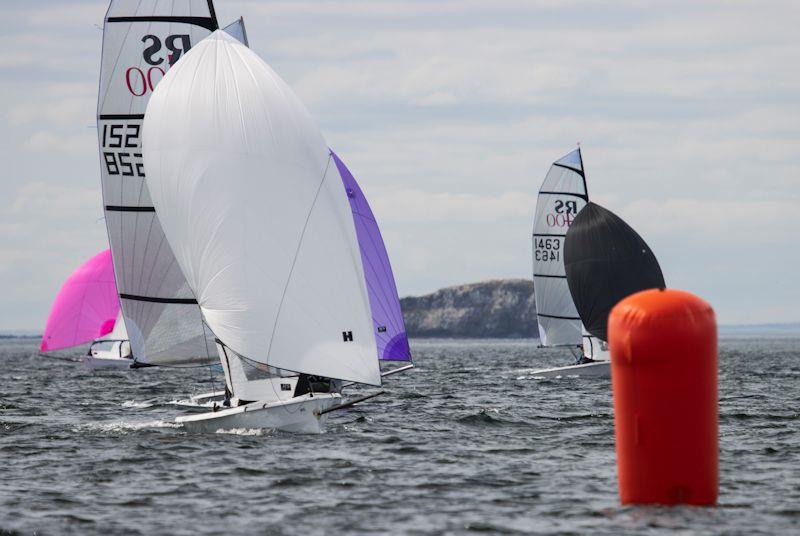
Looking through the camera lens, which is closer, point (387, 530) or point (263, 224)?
point (387, 530)

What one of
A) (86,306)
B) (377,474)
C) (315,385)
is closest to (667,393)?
(377,474)

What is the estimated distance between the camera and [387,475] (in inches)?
642

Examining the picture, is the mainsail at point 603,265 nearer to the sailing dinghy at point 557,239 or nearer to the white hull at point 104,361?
the sailing dinghy at point 557,239

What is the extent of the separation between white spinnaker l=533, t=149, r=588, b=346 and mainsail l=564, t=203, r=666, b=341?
7.69 meters

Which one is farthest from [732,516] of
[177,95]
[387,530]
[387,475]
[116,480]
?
[177,95]

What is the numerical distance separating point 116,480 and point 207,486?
57.7 inches

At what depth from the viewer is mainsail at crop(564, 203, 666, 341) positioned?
128ft

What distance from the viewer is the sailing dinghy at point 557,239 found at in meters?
49.2

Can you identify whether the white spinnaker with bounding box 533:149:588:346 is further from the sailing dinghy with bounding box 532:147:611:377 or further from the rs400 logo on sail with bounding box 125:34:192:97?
the rs400 logo on sail with bounding box 125:34:192:97

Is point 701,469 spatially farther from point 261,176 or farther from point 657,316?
point 261,176

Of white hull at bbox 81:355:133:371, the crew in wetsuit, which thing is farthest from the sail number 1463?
the crew in wetsuit

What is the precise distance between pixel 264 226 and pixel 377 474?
5326mm

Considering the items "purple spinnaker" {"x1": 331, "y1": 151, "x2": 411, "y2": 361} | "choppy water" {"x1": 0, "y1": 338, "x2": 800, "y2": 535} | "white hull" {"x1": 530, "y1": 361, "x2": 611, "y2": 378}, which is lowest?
"choppy water" {"x1": 0, "y1": 338, "x2": 800, "y2": 535}

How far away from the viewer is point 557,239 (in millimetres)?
49375
